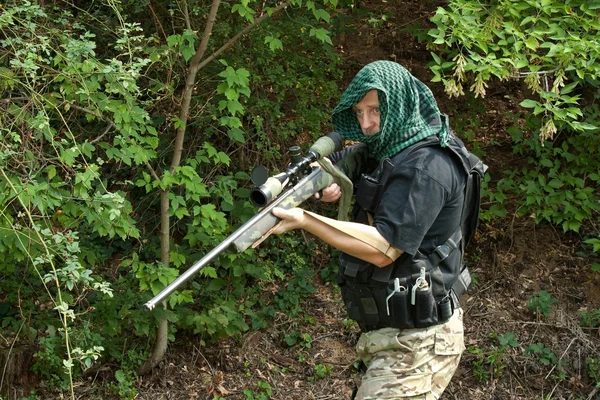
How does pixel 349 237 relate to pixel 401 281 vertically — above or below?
above

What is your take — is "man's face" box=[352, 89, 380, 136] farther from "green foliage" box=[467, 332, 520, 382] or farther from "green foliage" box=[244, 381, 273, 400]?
"green foliage" box=[467, 332, 520, 382]

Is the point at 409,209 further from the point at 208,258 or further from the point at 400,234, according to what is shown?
the point at 208,258

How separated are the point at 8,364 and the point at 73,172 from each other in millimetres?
1746

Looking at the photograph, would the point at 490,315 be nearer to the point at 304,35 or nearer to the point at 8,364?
the point at 304,35

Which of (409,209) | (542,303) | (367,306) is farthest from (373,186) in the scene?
(542,303)

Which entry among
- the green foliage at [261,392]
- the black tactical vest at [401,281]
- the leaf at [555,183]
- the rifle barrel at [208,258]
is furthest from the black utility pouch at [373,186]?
the leaf at [555,183]

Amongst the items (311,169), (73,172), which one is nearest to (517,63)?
(311,169)

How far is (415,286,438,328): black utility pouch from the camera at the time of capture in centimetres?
330

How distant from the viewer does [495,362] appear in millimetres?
5555

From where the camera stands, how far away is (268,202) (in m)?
3.06

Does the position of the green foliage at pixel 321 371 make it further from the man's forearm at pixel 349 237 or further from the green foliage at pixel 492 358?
the man's forearm at pixel 349 237

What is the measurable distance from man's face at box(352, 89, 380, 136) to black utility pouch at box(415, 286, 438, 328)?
73 centimetres

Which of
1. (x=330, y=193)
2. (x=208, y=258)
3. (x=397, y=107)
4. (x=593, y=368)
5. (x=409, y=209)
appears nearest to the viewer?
(x=208, y=258)

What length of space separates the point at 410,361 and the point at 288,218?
884 mm
